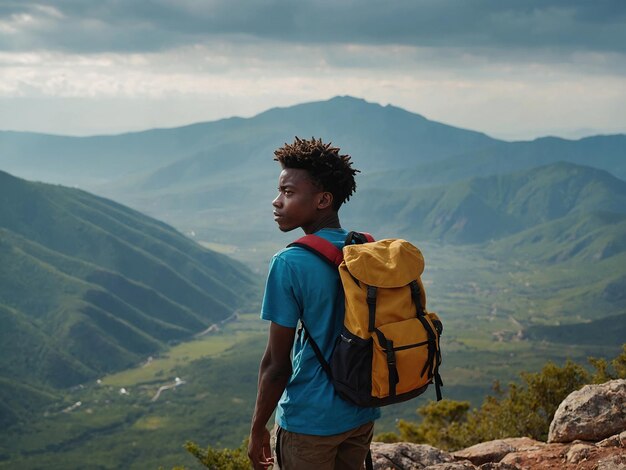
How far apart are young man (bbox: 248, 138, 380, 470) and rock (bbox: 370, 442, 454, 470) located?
676cm

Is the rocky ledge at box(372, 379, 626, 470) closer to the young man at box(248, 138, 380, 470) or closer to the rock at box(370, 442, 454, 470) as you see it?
the rock at box(370, 442, 454, 470)

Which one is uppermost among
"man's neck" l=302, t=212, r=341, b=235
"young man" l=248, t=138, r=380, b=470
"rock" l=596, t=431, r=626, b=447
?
"man's neck" l=302, t=212, r=341, b=235

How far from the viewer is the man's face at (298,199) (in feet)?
25.3

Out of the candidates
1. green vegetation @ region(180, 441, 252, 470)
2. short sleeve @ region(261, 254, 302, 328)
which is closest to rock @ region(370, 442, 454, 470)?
short sleeve @ region(261, 254, 302, 328)

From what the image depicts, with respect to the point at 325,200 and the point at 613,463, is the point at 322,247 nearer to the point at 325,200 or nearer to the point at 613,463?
the point at 325,200

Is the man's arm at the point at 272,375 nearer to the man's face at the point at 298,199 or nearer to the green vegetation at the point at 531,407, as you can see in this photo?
the man's face at the point at 298,199

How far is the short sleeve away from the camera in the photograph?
6926 millimetres

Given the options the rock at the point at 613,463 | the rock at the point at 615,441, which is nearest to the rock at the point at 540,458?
the rock at the point at 615,441

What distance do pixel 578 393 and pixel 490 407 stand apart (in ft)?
78.3

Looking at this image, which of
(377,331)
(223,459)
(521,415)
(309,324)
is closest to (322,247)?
(309,324)

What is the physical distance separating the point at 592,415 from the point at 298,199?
10382 millimetres

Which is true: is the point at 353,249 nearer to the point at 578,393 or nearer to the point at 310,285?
the point at 310,285

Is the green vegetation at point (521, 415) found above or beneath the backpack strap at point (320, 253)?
beneath

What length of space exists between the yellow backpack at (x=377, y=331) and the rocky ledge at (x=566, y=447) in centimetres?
714
